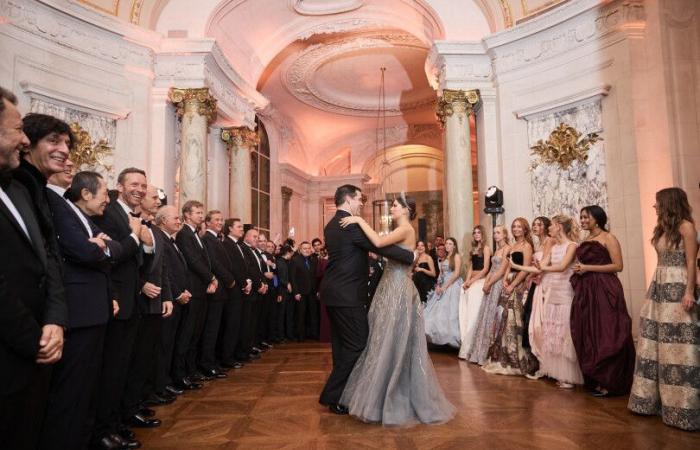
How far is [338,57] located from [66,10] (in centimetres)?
712

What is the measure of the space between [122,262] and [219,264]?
2152 mm

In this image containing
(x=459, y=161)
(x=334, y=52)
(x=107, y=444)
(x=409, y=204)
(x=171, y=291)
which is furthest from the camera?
(x=334, y=52)

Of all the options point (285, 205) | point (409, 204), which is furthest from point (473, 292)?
point (285, 205)

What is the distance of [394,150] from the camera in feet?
60.4

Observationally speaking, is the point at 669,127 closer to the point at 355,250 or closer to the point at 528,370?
the point at 528,370

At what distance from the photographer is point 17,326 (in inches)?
59.3

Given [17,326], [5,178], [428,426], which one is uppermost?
[5,178]

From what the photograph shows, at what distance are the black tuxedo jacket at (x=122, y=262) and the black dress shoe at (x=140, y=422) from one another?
2.73 feet

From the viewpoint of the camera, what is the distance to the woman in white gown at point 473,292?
243 inches

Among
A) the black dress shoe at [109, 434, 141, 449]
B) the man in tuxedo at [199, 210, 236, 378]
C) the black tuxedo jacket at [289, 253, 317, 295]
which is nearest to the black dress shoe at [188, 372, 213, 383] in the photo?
the man in tuxedo at [199, 210, 236, 378]

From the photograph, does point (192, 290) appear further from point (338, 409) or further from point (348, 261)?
point (338, 409)

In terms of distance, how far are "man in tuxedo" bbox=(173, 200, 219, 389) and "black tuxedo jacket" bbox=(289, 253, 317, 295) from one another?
3.60 meters

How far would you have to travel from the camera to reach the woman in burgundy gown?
13.4 feet

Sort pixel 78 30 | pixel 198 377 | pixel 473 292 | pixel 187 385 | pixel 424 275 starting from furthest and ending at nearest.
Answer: pixel 424 275
pixel 78 30
pixel 473 292
pixel 198 377
pixel 187 385
